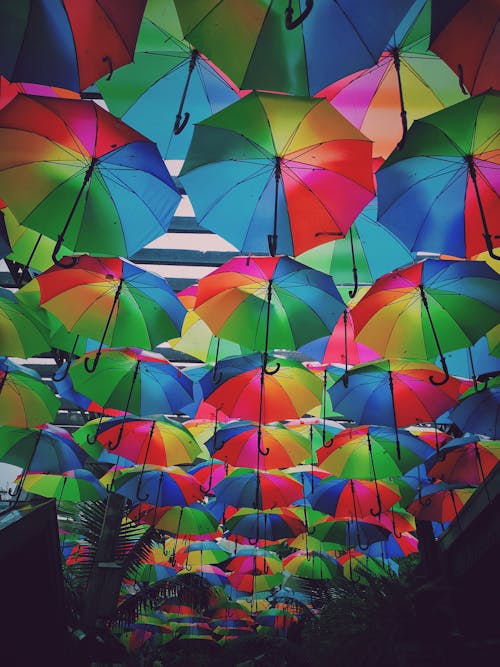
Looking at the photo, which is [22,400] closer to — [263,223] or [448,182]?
[263,223]

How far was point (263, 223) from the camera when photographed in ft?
9.72

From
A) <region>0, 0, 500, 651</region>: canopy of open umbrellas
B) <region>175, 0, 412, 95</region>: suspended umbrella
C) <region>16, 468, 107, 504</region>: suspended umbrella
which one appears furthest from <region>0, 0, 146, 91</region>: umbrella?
<region>16, 468, 107, 504</region>: suspended umbrella

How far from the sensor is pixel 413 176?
2.63 meters

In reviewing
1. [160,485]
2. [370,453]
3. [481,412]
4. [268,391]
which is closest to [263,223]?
[268,391]

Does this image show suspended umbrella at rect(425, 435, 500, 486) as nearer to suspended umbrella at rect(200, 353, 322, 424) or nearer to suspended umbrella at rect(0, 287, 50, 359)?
suspended umbrella at rect(200, 353, 322, 424)

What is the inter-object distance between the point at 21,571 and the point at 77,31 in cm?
217

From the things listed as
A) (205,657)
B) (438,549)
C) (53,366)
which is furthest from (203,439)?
(205,657)

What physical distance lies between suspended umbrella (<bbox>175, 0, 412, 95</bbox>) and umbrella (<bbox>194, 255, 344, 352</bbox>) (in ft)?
4.85

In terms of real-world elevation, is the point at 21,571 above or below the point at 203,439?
below

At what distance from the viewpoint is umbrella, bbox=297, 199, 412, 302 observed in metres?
3.48

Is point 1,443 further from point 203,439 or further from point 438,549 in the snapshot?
point 438,549

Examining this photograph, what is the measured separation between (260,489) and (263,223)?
3979 mm

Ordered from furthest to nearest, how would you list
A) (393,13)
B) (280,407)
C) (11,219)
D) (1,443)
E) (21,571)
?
(1,443), (280,407), (11,219), (393,13), (21,571)

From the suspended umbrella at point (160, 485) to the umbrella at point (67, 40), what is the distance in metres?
5.05
